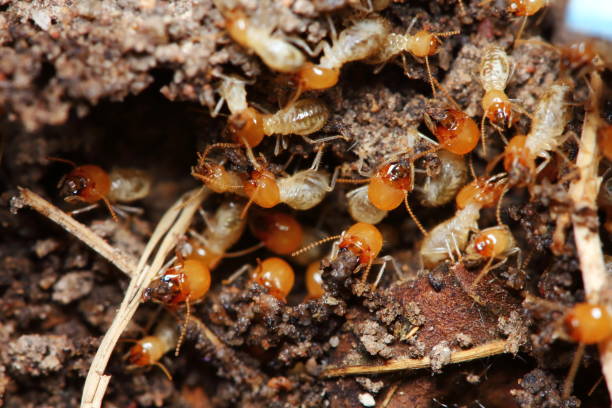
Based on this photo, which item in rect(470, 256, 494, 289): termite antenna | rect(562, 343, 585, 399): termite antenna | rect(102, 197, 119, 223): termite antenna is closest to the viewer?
rect(562, 343, 585, 399): termite antenna

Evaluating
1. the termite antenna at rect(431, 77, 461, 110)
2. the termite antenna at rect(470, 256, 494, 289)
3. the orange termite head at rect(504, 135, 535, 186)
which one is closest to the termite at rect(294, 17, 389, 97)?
the termite antenna at rect(431, 77, 461, 110)

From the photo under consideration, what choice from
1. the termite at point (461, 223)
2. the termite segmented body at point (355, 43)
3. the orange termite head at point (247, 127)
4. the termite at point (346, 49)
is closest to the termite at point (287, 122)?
the orange termite head at point (247, 127)

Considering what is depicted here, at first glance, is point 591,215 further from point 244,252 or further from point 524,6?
point 244,252

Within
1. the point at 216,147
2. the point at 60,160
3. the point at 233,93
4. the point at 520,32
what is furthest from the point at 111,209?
the point at 520,32

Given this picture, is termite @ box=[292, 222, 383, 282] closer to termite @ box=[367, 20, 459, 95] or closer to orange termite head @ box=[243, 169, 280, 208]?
orange termite head @ box=[243, 169, 280, 208]

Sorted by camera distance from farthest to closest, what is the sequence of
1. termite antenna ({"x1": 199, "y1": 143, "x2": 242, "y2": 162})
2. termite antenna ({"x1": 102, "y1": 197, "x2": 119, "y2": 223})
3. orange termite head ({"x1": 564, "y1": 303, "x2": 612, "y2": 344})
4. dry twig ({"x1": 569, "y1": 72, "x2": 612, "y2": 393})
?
termite antenna ({"x1": 102, "y1": 197, "x2": 119, "y2": 223}), termite antenna ({"x1": 199, "y1": 143, "x2": 242, "y2": 162}), dry twig ({"x1": 569, "y1": 72, "x2": 612, "y2": 393}), orange termite head ({"x1": 564, "y1": 303, "x2": 612, "y2": 344})

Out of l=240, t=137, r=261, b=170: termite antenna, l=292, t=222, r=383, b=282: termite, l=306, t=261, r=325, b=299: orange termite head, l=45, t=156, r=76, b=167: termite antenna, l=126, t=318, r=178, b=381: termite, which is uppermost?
l=240, t=137, r=261, b=170: termite antenna
